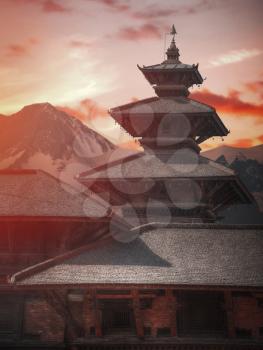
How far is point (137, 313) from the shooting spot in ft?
42.2

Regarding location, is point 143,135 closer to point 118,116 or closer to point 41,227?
point 118,116

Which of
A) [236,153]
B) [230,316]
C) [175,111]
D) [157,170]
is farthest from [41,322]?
[236,153]

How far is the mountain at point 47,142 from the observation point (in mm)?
99062

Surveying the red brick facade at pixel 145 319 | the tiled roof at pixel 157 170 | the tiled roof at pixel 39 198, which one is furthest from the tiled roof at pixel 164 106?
the red brick facade at pixel 145 319

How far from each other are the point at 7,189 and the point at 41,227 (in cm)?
252

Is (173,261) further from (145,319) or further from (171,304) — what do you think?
(145,319)

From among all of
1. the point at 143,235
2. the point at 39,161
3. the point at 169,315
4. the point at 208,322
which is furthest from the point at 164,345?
the point at 39,161

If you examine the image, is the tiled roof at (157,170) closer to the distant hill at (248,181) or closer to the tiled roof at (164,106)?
the tiled roof at (164,106)

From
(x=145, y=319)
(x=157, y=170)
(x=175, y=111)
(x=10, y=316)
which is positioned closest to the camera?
(x=145, y=319)

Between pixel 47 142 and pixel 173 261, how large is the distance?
310ft

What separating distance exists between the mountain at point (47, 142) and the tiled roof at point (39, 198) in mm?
73900

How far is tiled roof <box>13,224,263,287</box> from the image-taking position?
40.9ft

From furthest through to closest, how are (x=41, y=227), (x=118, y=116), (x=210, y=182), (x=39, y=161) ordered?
(x=39, y=161) < (x=118, y=116) < (x=210, y=182) < (x=41, y=227)

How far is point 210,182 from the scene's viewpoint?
19.1 metres
